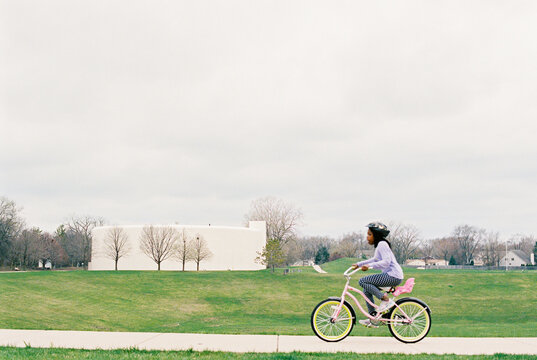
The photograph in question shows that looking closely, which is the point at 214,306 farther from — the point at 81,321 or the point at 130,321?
the point at 81,321

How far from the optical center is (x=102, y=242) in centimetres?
8269

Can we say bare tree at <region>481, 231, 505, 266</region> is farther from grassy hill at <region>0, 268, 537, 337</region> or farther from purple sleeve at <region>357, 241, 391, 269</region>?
purple sleeve at <region>357, 241, 391, 269</region>

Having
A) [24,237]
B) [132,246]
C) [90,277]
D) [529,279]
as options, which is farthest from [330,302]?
[24,237]

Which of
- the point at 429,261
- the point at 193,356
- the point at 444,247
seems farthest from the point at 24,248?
the point at 429,261

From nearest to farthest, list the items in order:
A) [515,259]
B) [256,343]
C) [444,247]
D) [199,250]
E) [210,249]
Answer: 1. [256,343]
2. [199,250]
3. [210,249]
4. [515,259]
5. [444,247]

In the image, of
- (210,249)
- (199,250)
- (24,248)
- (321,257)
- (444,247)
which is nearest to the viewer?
(199,250)

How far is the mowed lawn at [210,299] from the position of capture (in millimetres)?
31172

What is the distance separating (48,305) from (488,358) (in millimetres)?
31805

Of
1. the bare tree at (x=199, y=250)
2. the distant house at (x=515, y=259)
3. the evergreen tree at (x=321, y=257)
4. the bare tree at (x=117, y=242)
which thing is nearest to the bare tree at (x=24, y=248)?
the bare tree at (x=117, y=242)

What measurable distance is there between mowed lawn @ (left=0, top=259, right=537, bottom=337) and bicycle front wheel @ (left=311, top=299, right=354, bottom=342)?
61.1 ft

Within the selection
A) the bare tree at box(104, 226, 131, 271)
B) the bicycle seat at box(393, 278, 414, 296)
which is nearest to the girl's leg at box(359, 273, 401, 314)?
the bicycle seat at box(393, 278, 414, 296)

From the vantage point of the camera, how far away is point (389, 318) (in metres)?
9.32

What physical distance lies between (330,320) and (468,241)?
144777 millimetres

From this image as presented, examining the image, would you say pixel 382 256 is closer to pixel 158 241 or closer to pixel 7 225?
pixel 158 241
